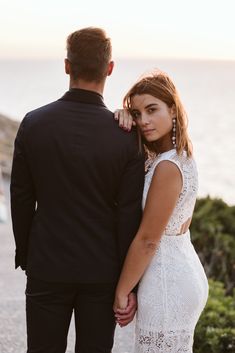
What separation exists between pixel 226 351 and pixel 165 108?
2.31 m

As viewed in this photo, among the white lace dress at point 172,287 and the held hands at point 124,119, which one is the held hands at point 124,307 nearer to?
the white lace dress at point 172,287

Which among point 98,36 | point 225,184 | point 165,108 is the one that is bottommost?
point 225,184

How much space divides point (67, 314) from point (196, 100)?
46.8 metres

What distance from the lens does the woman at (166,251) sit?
10.1 feet

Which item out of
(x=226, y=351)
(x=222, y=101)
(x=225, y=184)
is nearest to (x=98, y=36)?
(x=226, y=351)

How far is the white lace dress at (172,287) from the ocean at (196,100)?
7630mm

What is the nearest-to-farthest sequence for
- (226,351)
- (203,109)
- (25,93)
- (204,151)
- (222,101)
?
1. (226,351)
2. (204,151)
3. (25,93)
4. (203,109)
5. (222,101)

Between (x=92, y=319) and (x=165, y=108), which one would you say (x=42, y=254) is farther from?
(x=165, y=108)

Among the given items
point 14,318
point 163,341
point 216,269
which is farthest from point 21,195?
point 216,269

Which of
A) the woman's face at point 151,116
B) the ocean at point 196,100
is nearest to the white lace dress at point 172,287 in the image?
the woman's face at point 151,116

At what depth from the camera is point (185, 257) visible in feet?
10.5

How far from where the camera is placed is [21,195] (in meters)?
3.13

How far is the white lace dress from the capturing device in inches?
124

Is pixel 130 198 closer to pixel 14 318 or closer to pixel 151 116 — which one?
pixel 151 116
